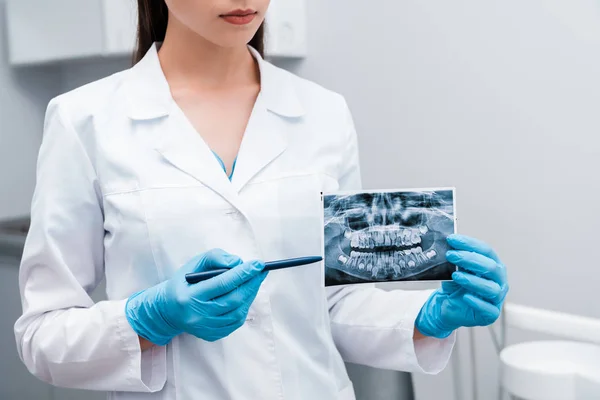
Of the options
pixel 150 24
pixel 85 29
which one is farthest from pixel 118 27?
pixel 150 24

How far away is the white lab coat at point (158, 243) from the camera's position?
0.94 meters

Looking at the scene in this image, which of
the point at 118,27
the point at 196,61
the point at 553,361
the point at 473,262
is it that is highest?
the point at 118,27

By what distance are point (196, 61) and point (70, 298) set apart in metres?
0.38

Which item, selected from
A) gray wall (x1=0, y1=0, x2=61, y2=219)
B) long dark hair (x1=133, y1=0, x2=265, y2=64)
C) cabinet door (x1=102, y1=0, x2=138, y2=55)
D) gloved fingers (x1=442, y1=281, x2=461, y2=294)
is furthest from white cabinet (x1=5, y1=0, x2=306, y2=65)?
gloved fingers (x1=442, y1=281, x2=461, y2=294)

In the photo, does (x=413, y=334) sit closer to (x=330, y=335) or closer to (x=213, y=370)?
(x=330, y=335)

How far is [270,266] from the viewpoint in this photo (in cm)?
85

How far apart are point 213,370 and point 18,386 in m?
1.61

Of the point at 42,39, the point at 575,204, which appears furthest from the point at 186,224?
the point at 42,39

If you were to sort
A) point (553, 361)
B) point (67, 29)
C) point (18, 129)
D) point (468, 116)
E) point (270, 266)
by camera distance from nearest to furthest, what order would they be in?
point (270, 266) < point (553, 361) < point (468, 116) < point (67, 29) < point (18, 129)

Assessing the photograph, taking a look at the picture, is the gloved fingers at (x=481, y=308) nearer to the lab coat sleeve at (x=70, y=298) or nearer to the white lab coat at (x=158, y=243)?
the white lab coat at (x=158, y=243)

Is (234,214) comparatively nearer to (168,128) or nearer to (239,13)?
(168,128)

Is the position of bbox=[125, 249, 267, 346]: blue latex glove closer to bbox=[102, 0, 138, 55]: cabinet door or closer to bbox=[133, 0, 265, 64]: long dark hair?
bbox=[133, 0, 265, 64]: long dark hair

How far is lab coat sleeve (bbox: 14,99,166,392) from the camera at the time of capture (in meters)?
0.93

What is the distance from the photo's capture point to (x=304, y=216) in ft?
3.31
